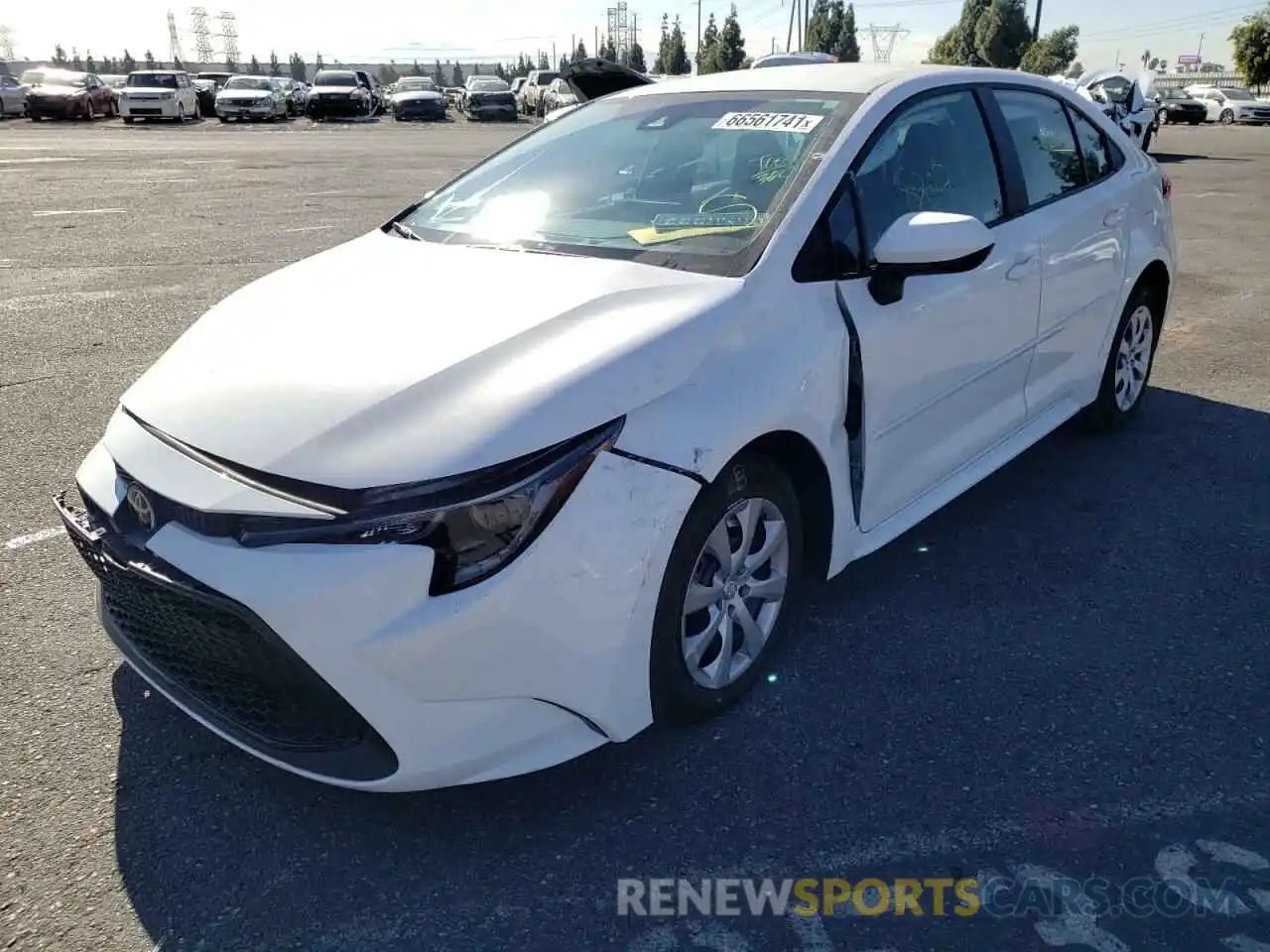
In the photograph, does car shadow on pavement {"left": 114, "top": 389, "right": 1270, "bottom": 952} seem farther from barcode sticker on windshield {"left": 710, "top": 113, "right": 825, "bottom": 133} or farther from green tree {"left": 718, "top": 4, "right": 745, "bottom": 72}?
green tree {"left": 718, "top": 4, "right": 745, "bottom": 72}

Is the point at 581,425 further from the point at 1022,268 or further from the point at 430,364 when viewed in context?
the point at 1022,268

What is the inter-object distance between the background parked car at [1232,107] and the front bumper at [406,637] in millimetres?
46697

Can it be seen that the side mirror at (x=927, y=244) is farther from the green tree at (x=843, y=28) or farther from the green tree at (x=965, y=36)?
the green tree at (x=843, y=28)

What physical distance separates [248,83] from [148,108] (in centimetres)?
442

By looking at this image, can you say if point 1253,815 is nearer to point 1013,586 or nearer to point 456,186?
point 1013,586

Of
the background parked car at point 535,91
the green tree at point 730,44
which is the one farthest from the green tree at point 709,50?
the background parked car at point 535,91

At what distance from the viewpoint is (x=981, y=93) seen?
3.89 m

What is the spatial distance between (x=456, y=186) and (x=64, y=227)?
8.48 meters

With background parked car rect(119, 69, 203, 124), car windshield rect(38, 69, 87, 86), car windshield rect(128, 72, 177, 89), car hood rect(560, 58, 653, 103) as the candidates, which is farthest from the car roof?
car windshield rect(38, 69, 87, 86)

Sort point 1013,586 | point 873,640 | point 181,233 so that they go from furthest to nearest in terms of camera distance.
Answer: point 181,233
point 1013,586
point 873,640

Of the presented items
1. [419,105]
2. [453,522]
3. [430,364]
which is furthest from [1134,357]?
[419,105]

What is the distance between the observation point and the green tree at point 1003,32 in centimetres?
6981

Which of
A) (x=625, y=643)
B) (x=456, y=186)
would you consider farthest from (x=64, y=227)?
(x=625, y=643)

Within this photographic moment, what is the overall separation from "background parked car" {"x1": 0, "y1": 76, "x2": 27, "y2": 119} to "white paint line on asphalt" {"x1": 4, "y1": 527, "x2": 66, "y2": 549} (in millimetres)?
34640
